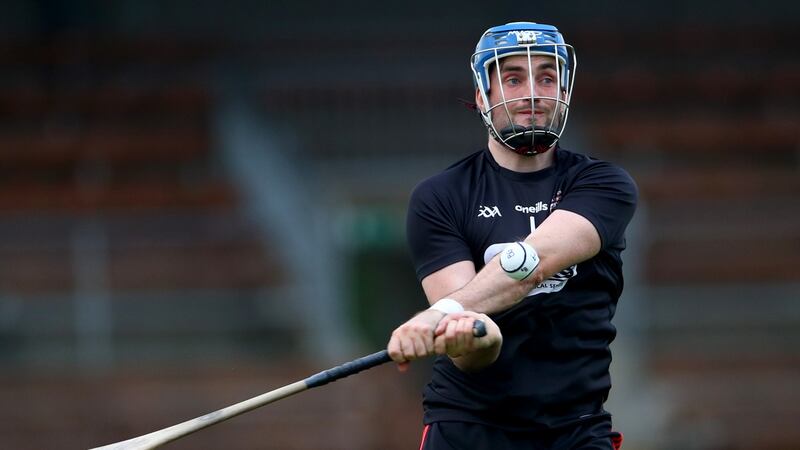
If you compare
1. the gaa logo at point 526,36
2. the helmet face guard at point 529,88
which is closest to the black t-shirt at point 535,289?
the helmet face guard at point 529,88

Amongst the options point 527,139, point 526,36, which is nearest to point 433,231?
point 527,139

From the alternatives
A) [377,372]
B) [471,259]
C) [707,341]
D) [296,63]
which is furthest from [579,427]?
[296,63]

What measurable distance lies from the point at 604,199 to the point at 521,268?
43cm

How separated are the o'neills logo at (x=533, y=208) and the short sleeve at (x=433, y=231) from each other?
0.19 metres

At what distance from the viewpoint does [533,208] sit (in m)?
4.29

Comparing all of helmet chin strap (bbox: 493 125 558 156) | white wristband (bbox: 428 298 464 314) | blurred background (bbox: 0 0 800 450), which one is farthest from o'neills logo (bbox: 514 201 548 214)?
blurred background (bbox: 0 0 800 450)

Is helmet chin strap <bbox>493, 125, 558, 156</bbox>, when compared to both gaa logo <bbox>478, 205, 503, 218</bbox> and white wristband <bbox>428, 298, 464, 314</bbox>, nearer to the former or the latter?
gaa logo <bbox>478, 205, 503, 218</bbox>

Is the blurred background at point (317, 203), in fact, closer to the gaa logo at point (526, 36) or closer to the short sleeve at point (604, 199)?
the short sleeve at point (604, 199)

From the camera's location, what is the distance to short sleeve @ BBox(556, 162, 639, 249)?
4.21 meters

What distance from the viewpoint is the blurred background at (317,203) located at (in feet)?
31.8

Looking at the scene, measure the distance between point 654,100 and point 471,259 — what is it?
832 cm

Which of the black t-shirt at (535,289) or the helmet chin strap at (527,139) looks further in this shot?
the helmet chin strap at (527,139)

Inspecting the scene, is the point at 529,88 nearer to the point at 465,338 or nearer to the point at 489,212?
the point at 489,212

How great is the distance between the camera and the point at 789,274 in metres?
10.8
